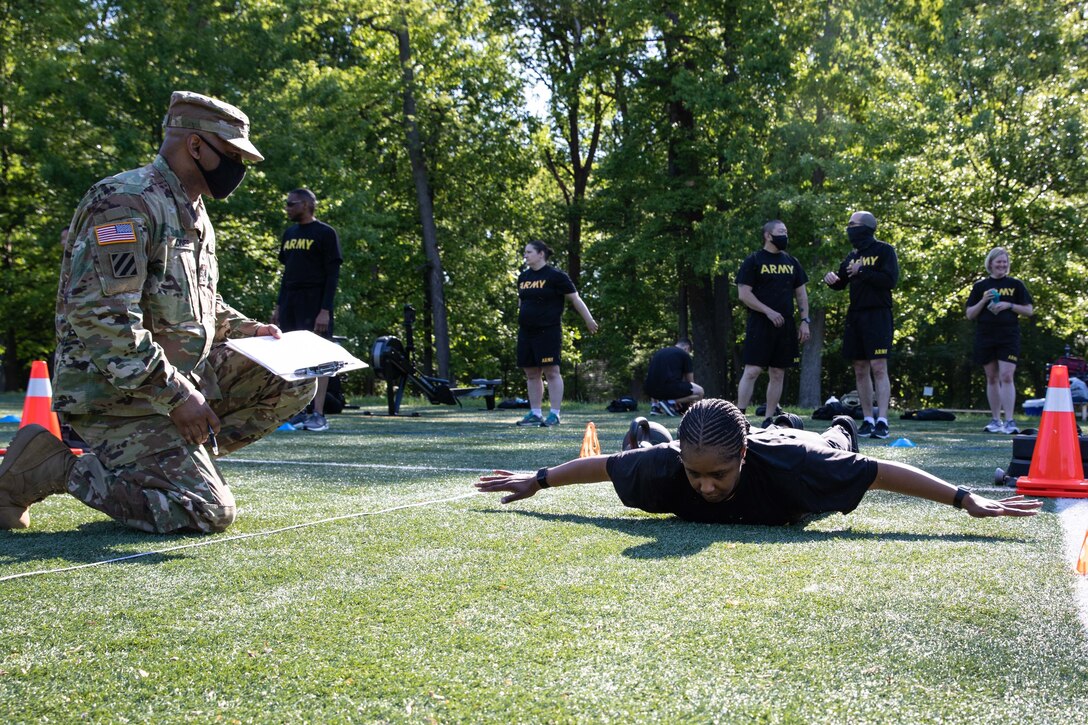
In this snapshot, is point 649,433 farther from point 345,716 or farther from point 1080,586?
point 345,716

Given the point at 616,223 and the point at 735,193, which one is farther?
the point at 616,223

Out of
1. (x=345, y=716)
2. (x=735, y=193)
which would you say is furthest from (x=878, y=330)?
(x=735, y=193)

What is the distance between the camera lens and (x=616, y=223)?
33281 millimetres

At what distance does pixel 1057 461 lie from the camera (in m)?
5.64

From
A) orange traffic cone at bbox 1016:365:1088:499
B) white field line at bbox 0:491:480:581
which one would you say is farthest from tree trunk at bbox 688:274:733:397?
white field line at bbox 0:491:480:581

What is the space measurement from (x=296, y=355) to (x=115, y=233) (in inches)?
35.5

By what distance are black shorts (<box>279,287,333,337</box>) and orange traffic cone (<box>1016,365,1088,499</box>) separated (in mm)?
6754

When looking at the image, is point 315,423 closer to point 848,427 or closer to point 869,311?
point 869,311

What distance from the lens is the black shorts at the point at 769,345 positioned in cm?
1034

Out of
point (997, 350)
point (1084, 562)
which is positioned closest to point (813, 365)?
point (997, 350)

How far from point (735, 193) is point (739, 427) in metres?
25.3

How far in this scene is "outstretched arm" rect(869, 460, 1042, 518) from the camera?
13.2ft

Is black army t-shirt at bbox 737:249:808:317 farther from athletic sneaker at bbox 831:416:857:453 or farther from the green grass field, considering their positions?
the green grass field

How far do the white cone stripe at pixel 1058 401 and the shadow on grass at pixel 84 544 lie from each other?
4455 millimetres
